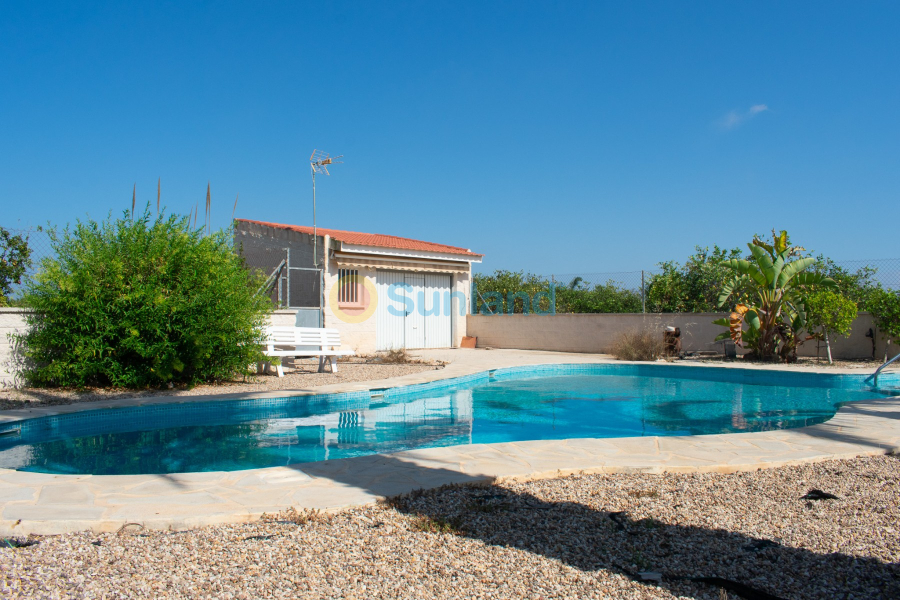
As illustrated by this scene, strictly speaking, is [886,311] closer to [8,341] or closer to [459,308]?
[459,308]

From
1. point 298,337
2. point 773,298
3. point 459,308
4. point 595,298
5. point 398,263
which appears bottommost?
point 298,337

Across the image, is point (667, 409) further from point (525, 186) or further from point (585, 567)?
point (525, 186)

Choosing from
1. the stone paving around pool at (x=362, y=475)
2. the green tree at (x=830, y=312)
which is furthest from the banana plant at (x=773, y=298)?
the stone paving around pool at (x=362, y=475)

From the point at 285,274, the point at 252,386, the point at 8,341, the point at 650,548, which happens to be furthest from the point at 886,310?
the point at 8,341

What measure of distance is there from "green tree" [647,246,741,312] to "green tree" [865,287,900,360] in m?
3.74

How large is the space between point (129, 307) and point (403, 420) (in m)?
4.36

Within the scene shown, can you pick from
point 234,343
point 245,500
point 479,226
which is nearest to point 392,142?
point 479,226

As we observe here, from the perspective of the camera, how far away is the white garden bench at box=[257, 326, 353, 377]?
11266mm

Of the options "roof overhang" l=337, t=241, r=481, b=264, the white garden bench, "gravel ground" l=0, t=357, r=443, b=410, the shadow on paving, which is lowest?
the shadow on paving

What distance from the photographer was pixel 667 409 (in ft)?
31.3

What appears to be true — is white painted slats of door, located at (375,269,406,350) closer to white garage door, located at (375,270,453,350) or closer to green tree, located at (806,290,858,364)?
white garage door, located at (375,270,453,350)

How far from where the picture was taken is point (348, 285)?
55.4 feet

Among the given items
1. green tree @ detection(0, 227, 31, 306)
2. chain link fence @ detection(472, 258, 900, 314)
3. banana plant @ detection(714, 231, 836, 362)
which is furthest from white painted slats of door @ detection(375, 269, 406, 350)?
banana plant @ detection(714, 231, 836, 362)

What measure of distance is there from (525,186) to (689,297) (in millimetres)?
7743
